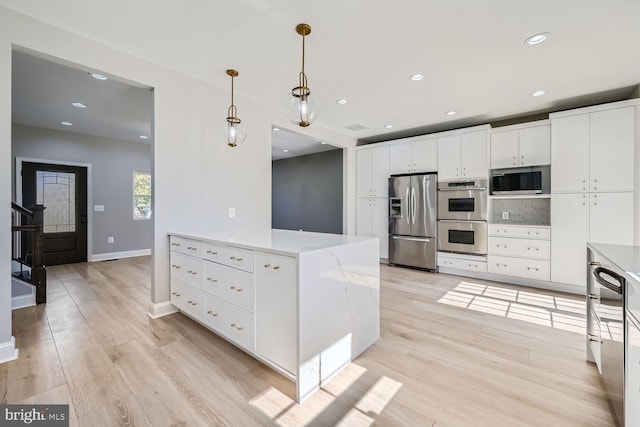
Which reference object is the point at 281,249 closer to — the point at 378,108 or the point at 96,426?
the point at 96,426


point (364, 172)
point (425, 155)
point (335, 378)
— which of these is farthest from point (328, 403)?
point (364, 172)

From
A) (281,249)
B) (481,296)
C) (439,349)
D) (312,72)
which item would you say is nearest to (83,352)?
(281,249)

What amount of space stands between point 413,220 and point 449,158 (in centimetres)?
121

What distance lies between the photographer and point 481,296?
3.38 meters

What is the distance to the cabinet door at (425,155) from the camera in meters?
4.64

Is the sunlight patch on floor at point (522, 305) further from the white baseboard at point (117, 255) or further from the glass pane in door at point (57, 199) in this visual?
the glass pane in door at point (57, 199)

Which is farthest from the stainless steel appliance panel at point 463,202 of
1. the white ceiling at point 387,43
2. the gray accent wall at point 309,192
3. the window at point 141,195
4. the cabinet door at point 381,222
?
the window at point 141,195

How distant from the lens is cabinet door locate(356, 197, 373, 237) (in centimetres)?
543

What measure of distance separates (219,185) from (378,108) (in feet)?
8.32

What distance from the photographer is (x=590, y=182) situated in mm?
3391

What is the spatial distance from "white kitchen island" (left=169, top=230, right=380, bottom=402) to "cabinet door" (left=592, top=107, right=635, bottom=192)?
3363mm

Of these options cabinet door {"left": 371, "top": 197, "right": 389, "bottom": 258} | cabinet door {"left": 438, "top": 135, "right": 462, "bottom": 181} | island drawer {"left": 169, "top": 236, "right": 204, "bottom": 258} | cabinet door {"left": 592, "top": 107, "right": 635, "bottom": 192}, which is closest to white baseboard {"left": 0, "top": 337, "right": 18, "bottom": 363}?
island drawer {"left": 169, "top": 236, "right": 204, "bottom": 258}

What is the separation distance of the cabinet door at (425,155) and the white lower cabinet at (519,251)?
1384mm

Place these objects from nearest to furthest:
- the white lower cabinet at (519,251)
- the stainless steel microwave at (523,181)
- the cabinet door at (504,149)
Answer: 1. the white lower cabinet at (519,251)
2. the stainless steel microwave at (523,181)
3. the cabinet door at (504,149)
